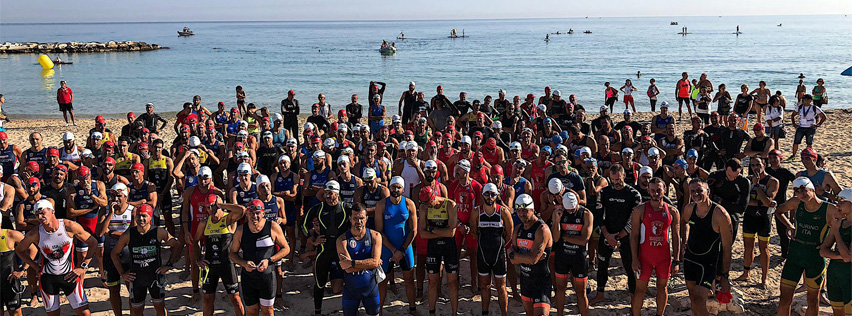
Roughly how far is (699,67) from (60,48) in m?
Result: 78.3

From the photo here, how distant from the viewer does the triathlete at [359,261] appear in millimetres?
6020

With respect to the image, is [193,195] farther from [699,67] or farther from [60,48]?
[60,48]

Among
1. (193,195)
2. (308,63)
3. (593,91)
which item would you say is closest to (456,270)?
(193,195)

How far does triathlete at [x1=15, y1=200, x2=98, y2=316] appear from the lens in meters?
6.21

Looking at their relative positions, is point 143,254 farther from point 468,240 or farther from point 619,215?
point 619,215

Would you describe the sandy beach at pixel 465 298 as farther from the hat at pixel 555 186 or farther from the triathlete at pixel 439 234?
the hat at pixel 555 186

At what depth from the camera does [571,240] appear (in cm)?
650

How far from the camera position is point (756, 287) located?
7.77 m

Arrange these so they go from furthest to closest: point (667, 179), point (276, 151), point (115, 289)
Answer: point (276, 151), point (667, 179), point (115, 289)

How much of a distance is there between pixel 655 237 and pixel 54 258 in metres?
6.38

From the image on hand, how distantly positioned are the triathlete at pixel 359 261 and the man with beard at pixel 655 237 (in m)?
2.84

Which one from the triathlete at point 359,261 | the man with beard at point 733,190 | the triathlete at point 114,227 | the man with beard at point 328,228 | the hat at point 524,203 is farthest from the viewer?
the man with beard at point 733,190

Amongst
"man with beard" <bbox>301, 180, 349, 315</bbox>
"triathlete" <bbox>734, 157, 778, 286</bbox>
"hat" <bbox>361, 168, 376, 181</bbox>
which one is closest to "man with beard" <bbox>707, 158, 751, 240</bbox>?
"triathlete" <bbox>734, 157, 778, 286</bbox>

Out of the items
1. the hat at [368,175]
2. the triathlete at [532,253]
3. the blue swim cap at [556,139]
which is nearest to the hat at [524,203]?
the triathlete at [532,253]
